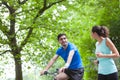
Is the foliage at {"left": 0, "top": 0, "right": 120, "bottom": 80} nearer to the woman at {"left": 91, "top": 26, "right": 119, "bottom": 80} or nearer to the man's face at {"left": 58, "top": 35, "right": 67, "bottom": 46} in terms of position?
the man's face at {"left": 58, "top": 35, "right": 67, "bottom": 46}

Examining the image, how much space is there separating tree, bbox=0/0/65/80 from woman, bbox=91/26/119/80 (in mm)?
9834

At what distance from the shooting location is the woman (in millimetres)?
4277

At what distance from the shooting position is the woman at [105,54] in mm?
4277

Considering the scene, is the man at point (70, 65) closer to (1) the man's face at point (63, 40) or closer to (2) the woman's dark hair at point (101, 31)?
(1) the man's face at point (63, 40)

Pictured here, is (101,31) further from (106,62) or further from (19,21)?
(19,21)

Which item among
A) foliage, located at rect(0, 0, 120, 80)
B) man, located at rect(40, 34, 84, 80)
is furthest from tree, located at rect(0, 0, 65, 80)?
man, located at rect(40, 34, 84, 80)

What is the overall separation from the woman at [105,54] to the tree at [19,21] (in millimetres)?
9834

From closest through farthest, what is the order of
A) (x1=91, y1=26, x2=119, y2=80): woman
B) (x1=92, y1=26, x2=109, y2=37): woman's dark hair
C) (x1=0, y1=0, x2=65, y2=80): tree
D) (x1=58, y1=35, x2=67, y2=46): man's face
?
(x1=91, y1=26, x2=119, y2=80): woman → (x1=92, y1=26, x2=109, y2=37): woman's dark hair → (x1=58, y1=35, x2=67, y2=46): man's face → (x1=0, y1=0, x2=65, y2=80): tree

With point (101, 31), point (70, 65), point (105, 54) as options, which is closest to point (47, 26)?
point (70, 65)

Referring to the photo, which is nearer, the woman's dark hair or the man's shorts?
the woman's dark hair

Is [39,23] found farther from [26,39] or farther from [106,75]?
[106,75]

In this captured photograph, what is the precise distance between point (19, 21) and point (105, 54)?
10.8m

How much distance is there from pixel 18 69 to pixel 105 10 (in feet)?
17.1

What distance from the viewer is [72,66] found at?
507 cm
